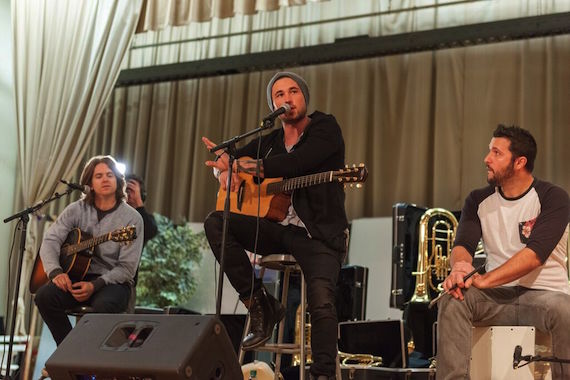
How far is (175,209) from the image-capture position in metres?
8.32

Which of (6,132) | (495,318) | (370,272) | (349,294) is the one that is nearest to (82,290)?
(349,294)

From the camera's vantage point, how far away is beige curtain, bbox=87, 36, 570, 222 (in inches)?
268

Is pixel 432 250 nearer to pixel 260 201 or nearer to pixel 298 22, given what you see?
pixel 260 201

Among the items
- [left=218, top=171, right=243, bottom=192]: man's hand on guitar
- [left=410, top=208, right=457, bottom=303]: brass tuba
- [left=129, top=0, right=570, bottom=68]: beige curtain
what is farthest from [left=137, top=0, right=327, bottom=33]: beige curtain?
[left=218, top=171, right=243, bottom=192]: man's hand on guitar

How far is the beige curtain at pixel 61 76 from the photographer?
23.2 ft

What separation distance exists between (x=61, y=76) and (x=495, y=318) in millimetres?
5036

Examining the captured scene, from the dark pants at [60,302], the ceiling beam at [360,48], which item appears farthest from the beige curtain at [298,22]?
the dark pants at [60,302]

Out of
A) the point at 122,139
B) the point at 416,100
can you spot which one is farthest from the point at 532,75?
the point at 122,139

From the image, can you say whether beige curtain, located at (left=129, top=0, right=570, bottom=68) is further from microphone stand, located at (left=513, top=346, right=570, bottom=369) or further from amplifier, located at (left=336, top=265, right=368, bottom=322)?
microphone stand, located at (left=513, top=346, right=570, bottom=369)

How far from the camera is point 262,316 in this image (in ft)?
11.7

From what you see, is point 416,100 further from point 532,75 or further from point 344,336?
point 344,336

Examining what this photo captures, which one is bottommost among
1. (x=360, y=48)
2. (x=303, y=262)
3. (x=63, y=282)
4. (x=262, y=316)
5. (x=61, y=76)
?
(x=262, y=316)

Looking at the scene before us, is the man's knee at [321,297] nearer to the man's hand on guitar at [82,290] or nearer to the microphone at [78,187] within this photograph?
the man's hand on guitar at [82,290]

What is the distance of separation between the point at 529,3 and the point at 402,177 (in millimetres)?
1941
